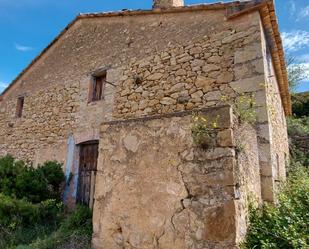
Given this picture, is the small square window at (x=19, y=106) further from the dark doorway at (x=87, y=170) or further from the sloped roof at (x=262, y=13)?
the sloped roof at (x=262, y=13)

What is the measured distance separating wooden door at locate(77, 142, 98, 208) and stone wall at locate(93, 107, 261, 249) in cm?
340

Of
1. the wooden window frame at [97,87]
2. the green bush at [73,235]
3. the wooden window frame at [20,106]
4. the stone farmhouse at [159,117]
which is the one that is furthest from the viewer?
the wooden window frame at [20,106]

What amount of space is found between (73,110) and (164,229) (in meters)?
5.47

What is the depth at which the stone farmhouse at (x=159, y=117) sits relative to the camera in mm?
2701

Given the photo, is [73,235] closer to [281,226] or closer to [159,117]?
[159,117]

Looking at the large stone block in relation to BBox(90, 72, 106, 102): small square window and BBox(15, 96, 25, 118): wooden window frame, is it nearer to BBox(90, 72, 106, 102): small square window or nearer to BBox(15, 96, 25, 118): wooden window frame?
BBox(90, 72, 106, 102): small square window

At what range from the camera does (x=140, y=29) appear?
6633 mm

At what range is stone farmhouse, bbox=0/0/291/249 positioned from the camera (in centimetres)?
270

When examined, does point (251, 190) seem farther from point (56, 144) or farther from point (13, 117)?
point (13, 117)

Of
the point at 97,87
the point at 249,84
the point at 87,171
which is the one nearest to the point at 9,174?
the point at 87,171

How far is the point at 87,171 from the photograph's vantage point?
677 centimetres

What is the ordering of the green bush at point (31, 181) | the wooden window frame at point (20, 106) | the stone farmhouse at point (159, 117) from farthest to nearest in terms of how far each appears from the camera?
1. the wooden window frame at point (20, 106)
2. the green bush at point (31, 181)
3. the stone farmhouse at point (159, 117)

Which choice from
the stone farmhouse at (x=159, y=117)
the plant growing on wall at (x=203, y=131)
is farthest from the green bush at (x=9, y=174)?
the plant growing on wall at (x=203, y=131)

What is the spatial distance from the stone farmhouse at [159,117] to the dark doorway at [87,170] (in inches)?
1.1
